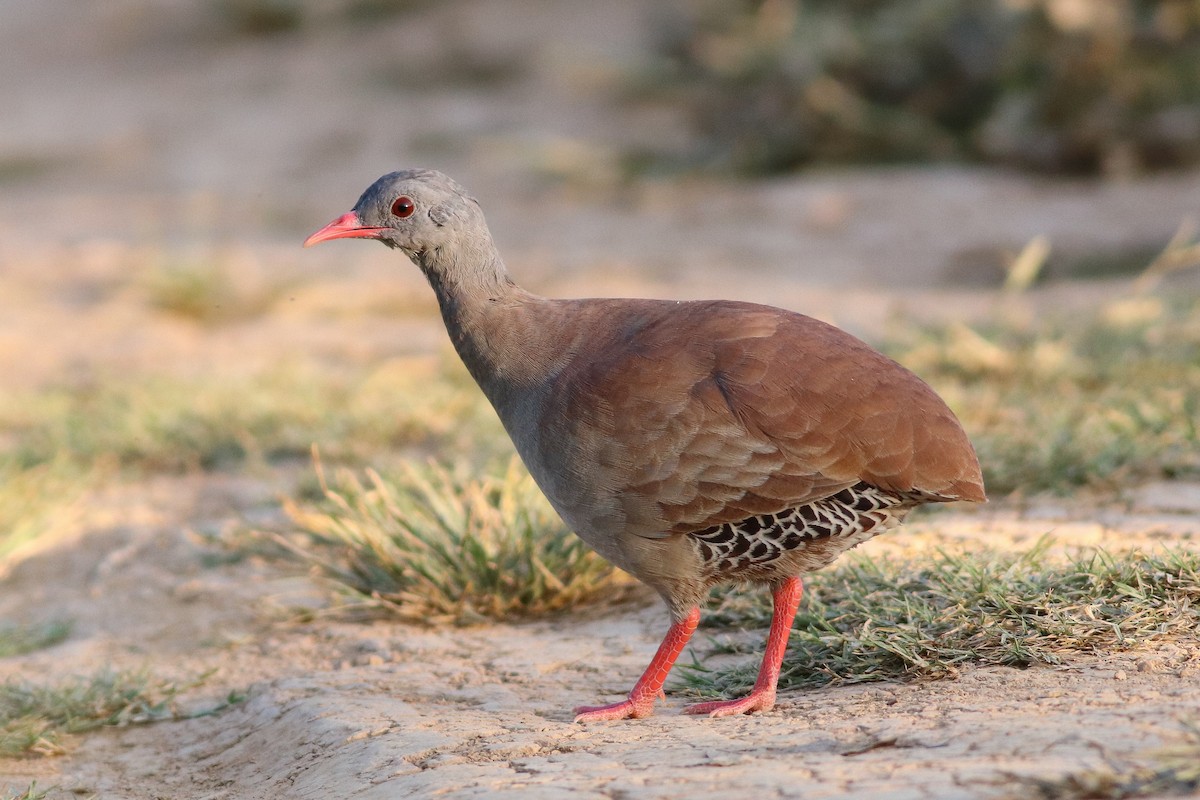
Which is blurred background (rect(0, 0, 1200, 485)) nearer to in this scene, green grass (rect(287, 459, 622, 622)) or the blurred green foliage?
the blurred green foliage

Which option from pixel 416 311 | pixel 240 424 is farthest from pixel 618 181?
pixel 240 424

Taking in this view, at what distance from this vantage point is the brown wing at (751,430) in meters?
3.32

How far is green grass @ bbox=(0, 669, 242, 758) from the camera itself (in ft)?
12.7

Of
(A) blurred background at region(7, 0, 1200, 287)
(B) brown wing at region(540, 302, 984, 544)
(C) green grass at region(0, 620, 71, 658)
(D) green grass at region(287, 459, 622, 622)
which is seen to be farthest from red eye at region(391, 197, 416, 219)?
(A) blurred background at region(7, 0, 1200, 287)

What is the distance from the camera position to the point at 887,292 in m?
8.50

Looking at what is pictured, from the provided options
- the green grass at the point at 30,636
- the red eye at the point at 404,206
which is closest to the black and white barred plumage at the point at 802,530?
the red eye at the point at 404,206

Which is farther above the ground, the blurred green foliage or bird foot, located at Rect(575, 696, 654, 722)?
the blurred green foliage

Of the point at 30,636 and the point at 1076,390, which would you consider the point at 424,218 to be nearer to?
the point at 30,636

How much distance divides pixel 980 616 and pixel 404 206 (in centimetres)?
182

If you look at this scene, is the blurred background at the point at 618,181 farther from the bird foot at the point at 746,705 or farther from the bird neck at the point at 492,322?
the bird neck at the point at 492,322

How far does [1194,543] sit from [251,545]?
10.3ft

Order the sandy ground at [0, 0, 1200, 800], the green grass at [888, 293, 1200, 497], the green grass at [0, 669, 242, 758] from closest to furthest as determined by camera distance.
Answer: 1. the sandy ground at [0, 0, 1200, 800]
2. the green grass at [0, 669, 242, 758]
3. the green grass at [888, 293, 1200, 497]

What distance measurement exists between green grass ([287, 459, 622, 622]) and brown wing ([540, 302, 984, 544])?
3.58 ft

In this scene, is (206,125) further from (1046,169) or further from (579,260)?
(1046,169)
